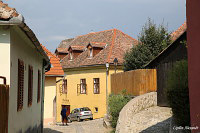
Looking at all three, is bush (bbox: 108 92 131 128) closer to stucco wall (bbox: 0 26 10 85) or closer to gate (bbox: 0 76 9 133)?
stucco wall (bbox: 0 26 10 85)

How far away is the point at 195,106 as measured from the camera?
243 inches

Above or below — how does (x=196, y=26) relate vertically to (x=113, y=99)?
above

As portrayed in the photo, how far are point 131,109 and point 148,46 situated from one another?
12249 millimetres

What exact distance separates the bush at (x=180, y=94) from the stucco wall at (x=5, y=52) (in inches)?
170

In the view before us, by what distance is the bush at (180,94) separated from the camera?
7664mm

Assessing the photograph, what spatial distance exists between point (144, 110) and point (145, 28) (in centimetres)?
1248

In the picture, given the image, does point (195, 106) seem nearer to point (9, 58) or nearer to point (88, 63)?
point (9, 58)

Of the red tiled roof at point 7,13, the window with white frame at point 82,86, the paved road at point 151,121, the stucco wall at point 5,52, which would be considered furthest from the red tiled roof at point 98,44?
the red tiled roof at point 7,13

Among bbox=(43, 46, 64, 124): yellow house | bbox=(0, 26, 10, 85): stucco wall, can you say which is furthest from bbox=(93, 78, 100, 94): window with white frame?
bbox=(0, 26, 10, 85): stucco wall

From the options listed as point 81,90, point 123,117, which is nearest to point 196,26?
point 123,117

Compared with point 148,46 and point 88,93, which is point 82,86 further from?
point 148,46

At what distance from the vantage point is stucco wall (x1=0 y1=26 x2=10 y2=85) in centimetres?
648

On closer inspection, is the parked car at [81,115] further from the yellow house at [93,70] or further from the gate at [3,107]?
the gate at [3,107]

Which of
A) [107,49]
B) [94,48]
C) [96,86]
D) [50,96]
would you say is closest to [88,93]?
[96,86]
